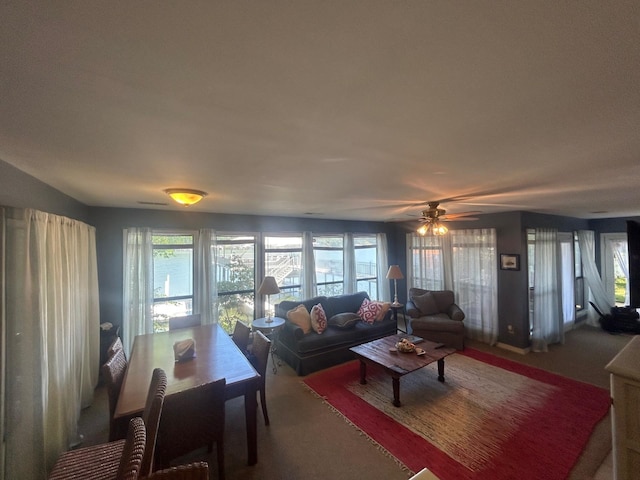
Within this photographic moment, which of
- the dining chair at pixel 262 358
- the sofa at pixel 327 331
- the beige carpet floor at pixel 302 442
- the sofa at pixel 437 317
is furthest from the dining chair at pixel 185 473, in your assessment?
the sofa at pixel 437 317

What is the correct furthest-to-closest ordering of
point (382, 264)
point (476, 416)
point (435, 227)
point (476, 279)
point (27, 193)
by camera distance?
point (382, 264), point (476, 279), point (435, 227), point (476, 416), point (27, 193)

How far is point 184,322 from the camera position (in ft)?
12.6

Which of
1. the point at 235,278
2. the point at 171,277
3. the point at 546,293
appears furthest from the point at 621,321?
the point at 171,277

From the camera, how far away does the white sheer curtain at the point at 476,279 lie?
15.8 ft

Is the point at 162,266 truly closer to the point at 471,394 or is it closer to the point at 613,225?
the point at 471,394

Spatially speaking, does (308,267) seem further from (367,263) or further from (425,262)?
(425,262)

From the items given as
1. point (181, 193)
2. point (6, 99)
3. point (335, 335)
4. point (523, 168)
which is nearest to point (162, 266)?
point (181, 193)

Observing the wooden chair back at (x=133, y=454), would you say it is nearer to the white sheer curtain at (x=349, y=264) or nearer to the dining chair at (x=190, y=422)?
the dining chair at (x=190, y=422)

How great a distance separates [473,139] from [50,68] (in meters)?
1.73

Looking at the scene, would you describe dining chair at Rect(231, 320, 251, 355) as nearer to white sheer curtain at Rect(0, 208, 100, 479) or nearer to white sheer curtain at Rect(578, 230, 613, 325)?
white sheer curtain at Rect(0, 208, 100, 479)

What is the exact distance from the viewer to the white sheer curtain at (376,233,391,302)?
6527 millimetres

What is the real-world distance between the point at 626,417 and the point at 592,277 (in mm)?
6272

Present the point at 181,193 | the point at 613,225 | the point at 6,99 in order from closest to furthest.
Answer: the point at 6,99
the point at 181,193
the point at 613,225

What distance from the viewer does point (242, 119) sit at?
1.15 metres
